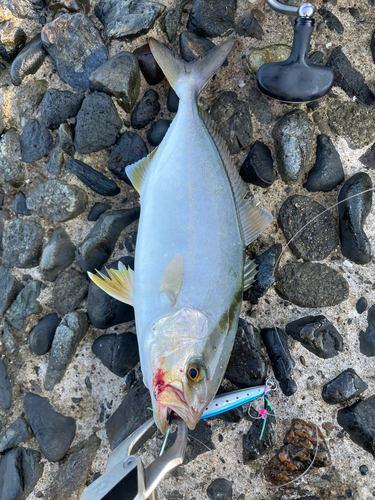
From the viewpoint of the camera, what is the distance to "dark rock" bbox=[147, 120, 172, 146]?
8.42 ft

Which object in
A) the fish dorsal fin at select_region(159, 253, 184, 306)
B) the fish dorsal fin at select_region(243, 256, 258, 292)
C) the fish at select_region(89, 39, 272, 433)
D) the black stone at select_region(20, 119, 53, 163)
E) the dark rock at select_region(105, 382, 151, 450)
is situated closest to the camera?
the fish at select_region(89, 39, 272, 433)

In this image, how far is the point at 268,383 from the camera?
7.74 ft

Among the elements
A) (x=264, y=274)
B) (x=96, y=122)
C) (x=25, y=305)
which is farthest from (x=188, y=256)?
(x=25, y=305)

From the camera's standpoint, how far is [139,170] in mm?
2443

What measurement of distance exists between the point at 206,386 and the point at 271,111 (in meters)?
1.89

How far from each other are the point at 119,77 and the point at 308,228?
5.38ft

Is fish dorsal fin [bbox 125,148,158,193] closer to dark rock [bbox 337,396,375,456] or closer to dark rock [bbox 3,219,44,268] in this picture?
dark rock [bbox 3,219,44,268]

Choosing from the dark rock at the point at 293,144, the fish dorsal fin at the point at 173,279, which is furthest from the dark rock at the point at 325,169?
the fish dorsal fin at the point at 173,279

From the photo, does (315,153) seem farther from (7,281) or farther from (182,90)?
(7,281)

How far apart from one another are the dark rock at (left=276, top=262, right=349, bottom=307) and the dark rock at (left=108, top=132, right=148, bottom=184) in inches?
50.9

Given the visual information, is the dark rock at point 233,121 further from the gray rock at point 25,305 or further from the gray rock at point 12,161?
the gray rock at point 25,305

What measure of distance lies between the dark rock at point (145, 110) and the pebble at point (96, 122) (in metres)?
0.12

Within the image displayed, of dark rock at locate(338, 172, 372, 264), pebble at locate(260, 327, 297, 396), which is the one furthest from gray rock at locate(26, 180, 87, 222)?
dark rock at locate(338, 172, 372, 264)

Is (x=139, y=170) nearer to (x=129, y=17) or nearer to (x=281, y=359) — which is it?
(x=129, y=17)
